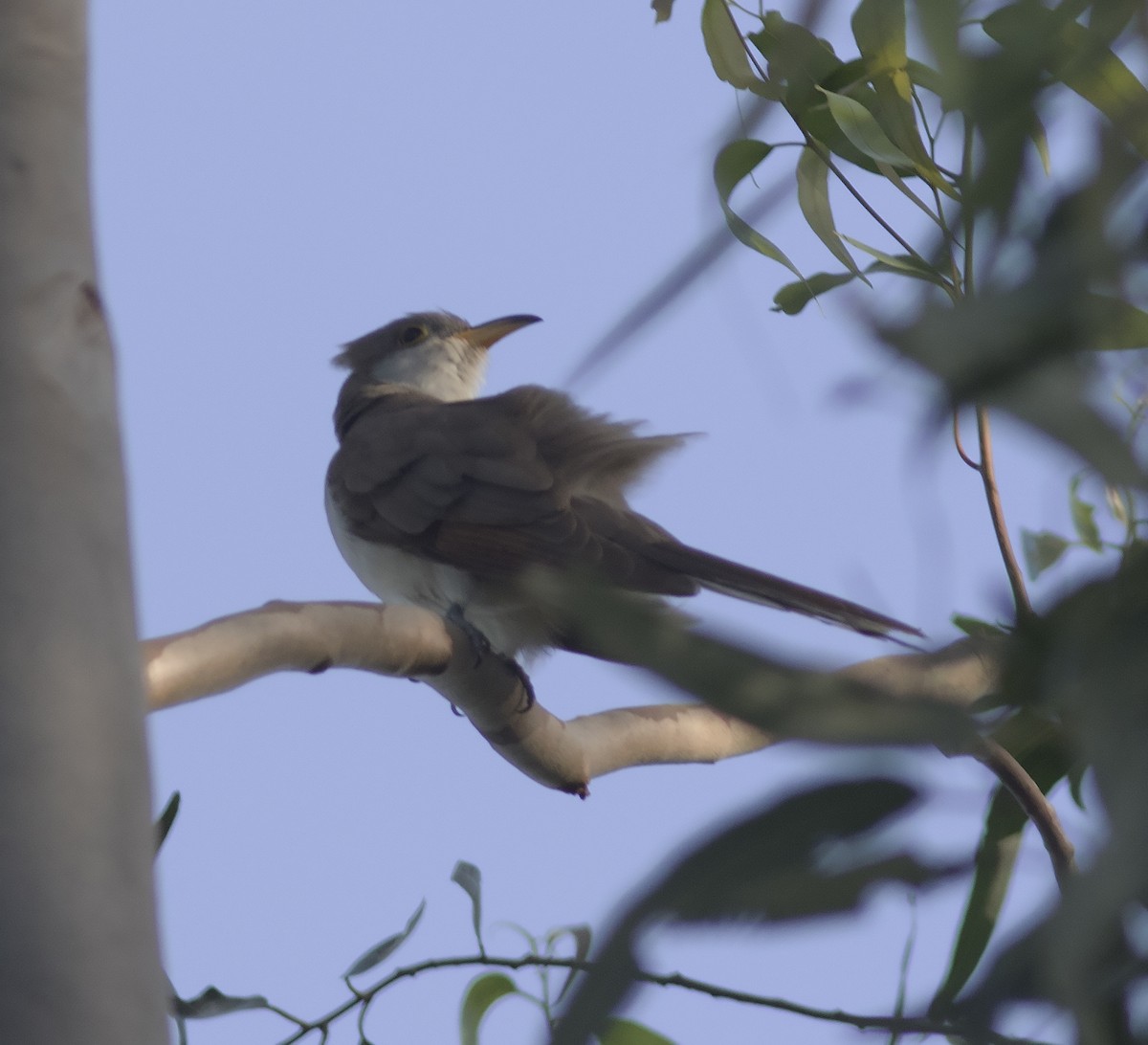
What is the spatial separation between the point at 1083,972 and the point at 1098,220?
0.38 meters

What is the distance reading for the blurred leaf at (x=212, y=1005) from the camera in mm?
2209

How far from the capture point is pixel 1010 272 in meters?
0.87

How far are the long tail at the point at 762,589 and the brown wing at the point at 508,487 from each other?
0.04 metres

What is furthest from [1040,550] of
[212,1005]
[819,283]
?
[212,1005]

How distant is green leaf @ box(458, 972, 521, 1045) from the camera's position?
7.36ft

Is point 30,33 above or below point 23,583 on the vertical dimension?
above

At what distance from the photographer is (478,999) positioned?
2266 millimetres

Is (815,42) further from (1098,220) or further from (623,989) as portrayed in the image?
(623,989)

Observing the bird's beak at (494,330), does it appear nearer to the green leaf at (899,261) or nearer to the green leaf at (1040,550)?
the green leaf at (1040,550)

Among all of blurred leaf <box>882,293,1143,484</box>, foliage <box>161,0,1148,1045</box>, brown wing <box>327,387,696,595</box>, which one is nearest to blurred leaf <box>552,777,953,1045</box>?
foliage <box>161,0,1148,1045</box>

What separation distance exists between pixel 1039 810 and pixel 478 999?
33.2 inches

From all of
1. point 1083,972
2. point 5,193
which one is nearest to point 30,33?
point 5,193

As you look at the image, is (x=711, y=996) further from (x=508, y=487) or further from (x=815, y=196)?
(x=508, y=487)

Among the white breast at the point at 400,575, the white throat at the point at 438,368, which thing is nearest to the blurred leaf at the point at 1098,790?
the white breast at the point at 400,575
